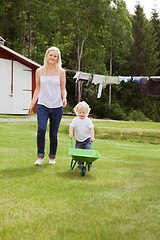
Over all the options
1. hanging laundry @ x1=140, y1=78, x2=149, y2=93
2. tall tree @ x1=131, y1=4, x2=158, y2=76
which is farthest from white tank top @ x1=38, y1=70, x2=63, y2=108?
tall tree @ x1=131, y1=4, x2=158, y2=76

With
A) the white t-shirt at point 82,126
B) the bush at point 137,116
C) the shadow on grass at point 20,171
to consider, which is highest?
the white t-shirt at point 82,126

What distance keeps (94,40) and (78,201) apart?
107 ft

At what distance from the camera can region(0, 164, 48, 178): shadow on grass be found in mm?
4434

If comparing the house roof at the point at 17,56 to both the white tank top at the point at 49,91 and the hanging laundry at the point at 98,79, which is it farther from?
the white tank top at the point at 49,91

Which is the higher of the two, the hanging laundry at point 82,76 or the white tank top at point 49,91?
the hanging laundry at point 82,76

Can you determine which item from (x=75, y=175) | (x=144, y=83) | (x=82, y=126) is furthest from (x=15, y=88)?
(x=75, y=175)

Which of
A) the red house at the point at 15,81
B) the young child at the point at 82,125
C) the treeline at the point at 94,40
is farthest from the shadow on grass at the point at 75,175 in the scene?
the treeline at the point at 94,40

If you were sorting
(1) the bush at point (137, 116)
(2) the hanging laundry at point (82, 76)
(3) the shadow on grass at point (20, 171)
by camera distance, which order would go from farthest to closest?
1. (1) the bush at point (137, 116)
2. (2) the hanging laundry at point (82, 76)
3. (3) the shadow on grass at point (20, 171)

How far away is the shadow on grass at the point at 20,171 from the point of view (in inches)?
175

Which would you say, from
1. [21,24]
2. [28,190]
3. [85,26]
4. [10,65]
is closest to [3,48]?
[10,65]

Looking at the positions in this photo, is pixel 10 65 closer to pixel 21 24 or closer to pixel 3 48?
pixel 3 48

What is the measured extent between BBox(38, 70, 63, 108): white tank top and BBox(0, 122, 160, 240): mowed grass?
1009 millimetres

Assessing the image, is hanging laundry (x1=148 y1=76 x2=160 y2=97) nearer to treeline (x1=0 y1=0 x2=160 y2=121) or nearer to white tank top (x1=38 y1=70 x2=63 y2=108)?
white tank top (x1=38 y1=70 x2=63 y2=108)

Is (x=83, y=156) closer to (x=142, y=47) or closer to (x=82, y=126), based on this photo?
(x=82, y=126)
